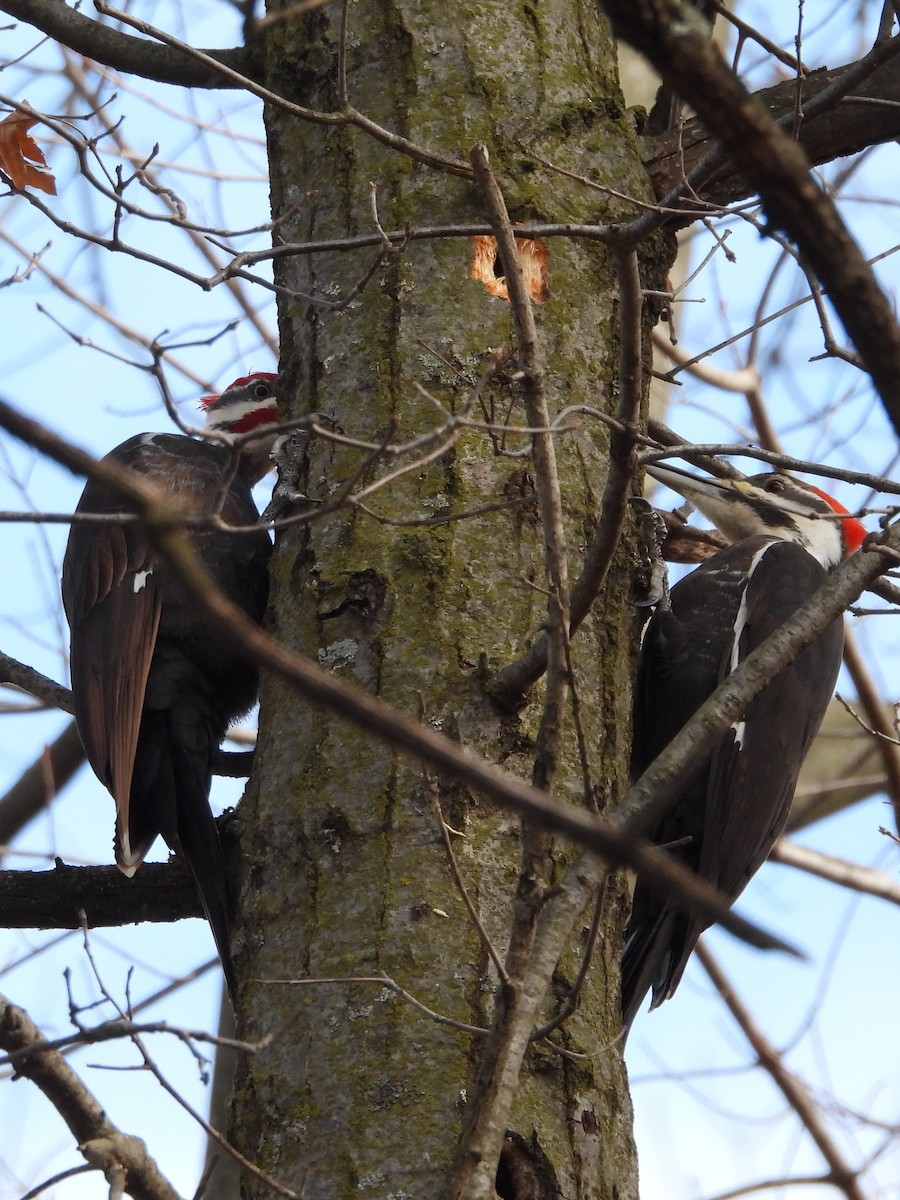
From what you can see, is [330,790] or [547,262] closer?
[330,790]

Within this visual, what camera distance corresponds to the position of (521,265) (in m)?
2.49

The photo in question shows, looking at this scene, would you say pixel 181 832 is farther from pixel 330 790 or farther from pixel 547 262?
pixel 547 262

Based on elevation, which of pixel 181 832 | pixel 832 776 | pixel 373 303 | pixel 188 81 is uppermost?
pixel 832 776

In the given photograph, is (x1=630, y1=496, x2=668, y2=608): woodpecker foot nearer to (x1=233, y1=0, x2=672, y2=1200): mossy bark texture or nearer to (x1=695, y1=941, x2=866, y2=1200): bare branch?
(x1=233, y1=0, x2=672, y2=1200): mossy bark texture

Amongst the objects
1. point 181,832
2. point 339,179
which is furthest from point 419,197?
point 181,832

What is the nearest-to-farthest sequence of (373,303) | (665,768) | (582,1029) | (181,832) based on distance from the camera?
(665,768) < (582,1029) < (373,303) < (181,832)

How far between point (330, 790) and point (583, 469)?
2.44 feet

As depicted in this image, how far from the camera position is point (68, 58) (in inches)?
228

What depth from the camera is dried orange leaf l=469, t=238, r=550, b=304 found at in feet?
8.20

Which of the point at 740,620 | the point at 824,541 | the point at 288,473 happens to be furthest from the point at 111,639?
the point at 824,541

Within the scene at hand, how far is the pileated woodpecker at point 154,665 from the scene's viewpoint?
2818 millimetres

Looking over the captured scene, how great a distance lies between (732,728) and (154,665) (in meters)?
1.30

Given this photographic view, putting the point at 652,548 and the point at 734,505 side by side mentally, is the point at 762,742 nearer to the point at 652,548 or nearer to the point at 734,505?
the point at 652,548

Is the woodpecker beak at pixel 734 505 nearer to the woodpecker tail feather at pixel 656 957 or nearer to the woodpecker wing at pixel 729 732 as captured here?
the woodpecker wing at pixel 729 732
